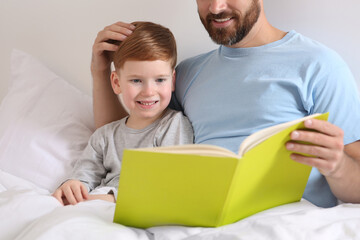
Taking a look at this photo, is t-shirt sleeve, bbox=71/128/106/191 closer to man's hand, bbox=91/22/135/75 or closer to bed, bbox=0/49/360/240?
bed, bbox=0/49/360/240

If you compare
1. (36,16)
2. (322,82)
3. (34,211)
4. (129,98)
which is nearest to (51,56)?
(36,16)

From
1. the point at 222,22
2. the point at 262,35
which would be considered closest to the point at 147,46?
the point at 222,22

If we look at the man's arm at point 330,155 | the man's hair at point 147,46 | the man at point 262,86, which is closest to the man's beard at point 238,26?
the man at point 262,86

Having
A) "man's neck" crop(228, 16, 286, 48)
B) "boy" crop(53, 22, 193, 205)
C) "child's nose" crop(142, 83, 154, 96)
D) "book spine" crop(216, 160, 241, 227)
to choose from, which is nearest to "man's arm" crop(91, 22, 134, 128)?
"boy" crop(53, 22, 193, 205)

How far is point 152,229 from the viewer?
101 centimetres

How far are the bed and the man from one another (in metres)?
0.19

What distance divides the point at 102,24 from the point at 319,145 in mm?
1244

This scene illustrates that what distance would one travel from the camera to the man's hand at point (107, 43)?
4.88 ft

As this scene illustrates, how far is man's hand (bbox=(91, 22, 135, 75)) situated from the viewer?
1.49 m

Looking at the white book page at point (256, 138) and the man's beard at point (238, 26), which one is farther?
the man's beard at point (238, 26)

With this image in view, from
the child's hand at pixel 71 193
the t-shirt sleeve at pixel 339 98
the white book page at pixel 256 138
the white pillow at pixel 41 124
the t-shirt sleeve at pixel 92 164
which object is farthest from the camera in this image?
the white pillow at pixel 41 124

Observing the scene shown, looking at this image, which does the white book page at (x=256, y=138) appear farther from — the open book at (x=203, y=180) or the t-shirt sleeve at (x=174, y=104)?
the t-shirt sleeve at (x=174, y=104)

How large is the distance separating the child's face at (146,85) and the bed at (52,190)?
344mm

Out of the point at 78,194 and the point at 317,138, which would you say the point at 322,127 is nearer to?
the point at 317,138
